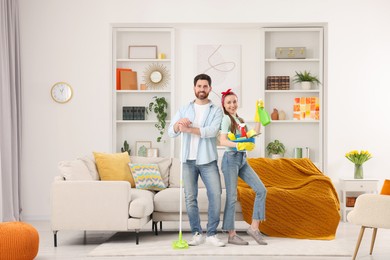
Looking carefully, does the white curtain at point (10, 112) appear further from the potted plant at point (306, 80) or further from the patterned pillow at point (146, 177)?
the potted plant at point (306, 80)

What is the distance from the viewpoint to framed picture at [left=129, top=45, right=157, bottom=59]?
27.5ft

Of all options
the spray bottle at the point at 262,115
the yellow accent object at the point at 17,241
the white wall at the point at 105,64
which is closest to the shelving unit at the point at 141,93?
the white wall at the point at 105,64

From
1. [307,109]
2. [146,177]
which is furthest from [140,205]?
[307,109]

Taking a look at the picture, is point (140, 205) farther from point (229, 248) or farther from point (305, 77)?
point (305, 77)

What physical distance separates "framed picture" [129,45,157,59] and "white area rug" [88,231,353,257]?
2.93m

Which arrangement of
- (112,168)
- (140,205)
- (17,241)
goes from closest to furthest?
(17,241)
(140,205)
(112,168)

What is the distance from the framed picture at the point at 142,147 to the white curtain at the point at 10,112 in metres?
1.46

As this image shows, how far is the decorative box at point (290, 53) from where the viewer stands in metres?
8.30

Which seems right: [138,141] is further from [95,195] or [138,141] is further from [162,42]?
[95,195]

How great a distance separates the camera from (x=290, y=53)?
8312 millimetres

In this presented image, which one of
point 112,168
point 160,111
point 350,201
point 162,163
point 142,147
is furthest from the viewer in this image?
point 142,147

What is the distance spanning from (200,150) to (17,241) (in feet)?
5.43

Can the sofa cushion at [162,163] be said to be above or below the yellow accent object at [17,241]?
above

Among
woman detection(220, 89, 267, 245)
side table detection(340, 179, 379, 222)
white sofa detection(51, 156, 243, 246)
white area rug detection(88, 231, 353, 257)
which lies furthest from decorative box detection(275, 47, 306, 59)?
white sofa detection(51, 156, 243, 246)
